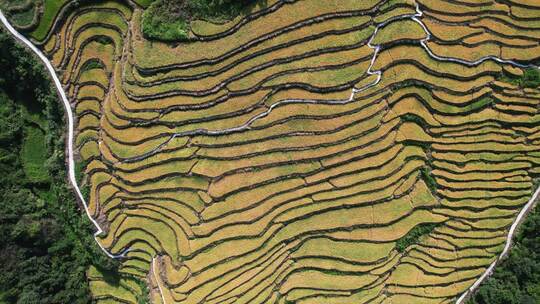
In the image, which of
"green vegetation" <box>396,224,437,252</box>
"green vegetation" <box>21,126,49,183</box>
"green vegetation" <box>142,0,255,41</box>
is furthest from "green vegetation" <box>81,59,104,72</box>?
"green vegetation" <box>396,224,437,252</box>

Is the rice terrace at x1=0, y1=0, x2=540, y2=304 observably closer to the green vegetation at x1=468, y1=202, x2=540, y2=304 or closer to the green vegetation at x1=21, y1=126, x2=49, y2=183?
the green vegetation at x1=468, y1=202, x2=540, y2=304

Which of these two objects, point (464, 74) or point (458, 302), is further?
point (458, 302)

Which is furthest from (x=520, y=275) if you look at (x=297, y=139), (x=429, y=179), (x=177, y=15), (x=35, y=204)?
(x=35, y=204)

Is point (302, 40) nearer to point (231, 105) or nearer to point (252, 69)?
point (252, 69)

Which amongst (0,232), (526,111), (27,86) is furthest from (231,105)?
(526,111)

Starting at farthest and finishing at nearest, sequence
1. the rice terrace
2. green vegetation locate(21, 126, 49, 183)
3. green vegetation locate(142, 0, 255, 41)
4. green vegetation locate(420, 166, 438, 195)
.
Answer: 1. green vegetation locate(21, 126, 49, 183)
2. green vegetation locate(420, 166, 438, 195)
3. the rice terrace
4. green vegetation locate(142, 0, 255, 41)

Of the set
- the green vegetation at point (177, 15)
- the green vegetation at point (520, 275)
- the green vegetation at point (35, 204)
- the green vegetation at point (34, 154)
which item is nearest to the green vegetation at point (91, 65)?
the green vegetation at point (35, 204)

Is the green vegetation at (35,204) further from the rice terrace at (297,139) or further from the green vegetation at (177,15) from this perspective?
the green vegetation at (177,15)

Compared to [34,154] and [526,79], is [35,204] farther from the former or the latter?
[526,79]
